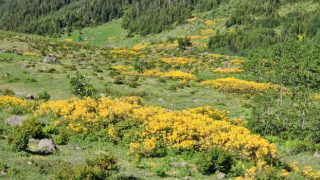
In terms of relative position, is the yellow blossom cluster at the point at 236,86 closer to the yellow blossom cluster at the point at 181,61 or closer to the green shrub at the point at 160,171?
the yellow blossom cluster at the point at 181,61

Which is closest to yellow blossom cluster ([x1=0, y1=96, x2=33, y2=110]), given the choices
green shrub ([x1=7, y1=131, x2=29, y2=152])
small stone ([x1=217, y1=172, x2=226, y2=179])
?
green shrub ([x1=7, y1=131, x2=29, y2=152])

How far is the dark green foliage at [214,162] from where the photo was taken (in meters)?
14.8

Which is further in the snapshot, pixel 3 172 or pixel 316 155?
pixel 316 155

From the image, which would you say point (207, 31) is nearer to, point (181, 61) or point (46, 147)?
point (181, 61)

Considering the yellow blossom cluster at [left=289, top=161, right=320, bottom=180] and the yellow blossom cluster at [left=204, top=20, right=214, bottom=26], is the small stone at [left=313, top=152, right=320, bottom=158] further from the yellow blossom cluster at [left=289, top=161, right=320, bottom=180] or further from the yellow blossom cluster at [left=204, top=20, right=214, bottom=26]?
the yellow blossom cluster at [left=204, top=20, right=214, bottom=26]

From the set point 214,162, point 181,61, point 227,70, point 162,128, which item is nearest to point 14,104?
point 162,128

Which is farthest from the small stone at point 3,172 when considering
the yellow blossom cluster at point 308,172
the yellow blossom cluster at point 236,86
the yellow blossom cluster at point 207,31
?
the yellow blossom cluster at point 207,31

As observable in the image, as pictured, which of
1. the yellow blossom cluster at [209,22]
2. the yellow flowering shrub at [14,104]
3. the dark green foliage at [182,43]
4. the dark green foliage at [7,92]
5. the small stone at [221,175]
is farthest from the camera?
the yellow blossom cluster at [209,22]

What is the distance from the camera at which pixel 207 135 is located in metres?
18.3

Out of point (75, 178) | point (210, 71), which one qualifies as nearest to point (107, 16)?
point (210, 71)

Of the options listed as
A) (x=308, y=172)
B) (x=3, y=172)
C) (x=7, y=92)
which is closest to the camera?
(x=3, y=172)

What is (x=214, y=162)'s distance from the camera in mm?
15109

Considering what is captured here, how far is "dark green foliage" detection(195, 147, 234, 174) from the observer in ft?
48.6

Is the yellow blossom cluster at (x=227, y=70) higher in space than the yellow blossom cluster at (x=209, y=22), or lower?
lower
